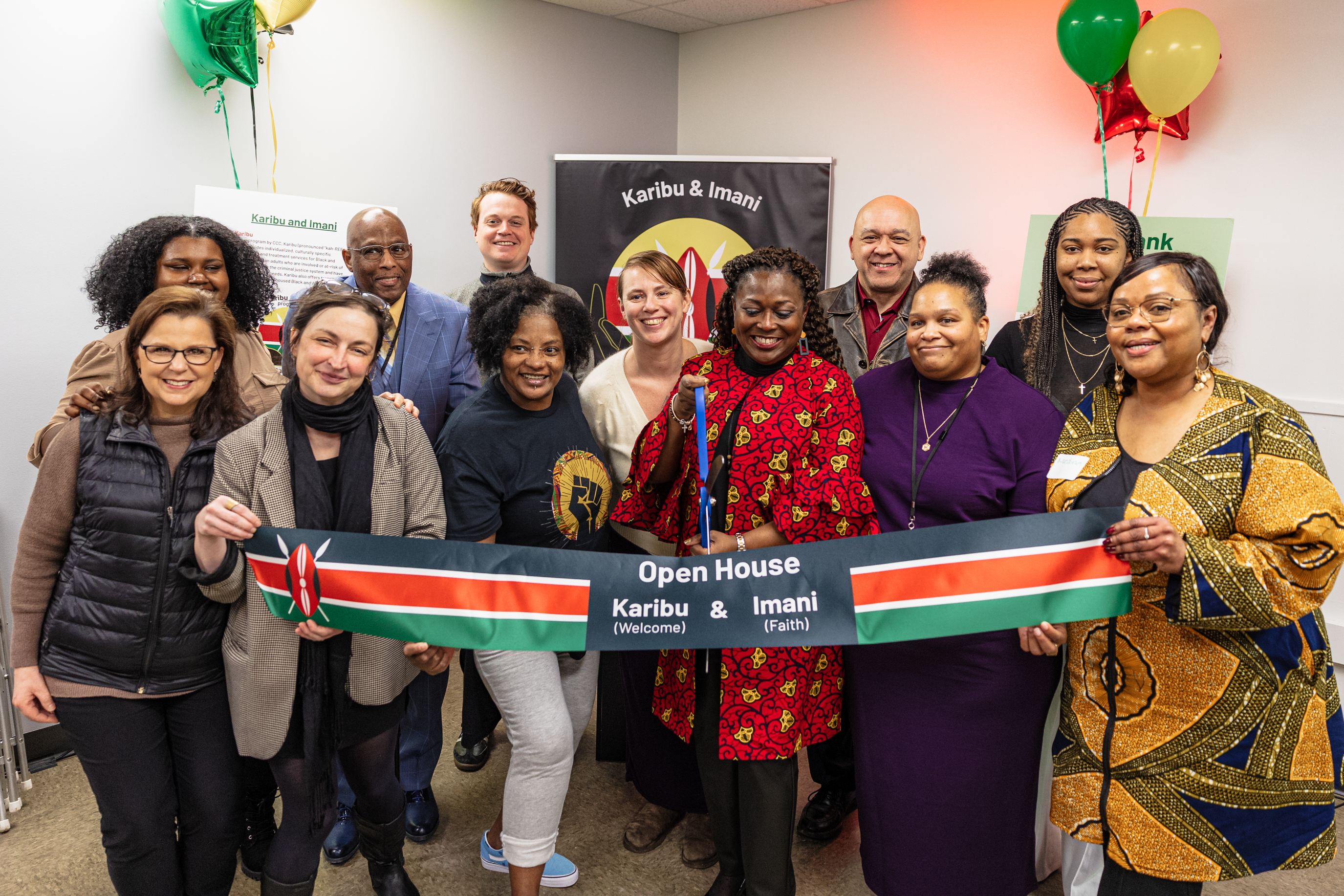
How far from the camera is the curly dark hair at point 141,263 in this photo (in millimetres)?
2432

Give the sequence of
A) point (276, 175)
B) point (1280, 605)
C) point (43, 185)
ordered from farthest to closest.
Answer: point (276, 175) < point (43, 185) < point (1280, 605)

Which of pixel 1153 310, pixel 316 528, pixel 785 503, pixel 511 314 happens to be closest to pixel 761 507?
pixel 785 503

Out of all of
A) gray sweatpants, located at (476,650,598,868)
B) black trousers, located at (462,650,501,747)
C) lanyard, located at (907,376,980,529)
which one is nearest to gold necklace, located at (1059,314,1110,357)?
lanyard, located at (907,376,980,529)

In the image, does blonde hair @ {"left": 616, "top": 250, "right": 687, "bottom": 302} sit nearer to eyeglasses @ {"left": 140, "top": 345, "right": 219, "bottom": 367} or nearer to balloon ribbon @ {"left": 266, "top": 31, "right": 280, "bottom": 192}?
eyeglasses @ {"left": 140, "top": 345, "right": 219, "bottom": 367}

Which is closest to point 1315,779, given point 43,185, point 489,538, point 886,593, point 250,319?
point 886,593

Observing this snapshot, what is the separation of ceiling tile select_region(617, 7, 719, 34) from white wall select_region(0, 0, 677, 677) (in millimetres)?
83

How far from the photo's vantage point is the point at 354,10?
4.17m

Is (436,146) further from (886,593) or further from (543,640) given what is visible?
(886,593)

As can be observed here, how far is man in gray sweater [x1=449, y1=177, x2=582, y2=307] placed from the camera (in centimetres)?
353

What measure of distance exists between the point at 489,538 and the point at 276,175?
2710mm

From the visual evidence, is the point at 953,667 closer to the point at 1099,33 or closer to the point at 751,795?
the point at 751,795

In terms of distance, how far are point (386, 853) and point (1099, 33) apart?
397cm

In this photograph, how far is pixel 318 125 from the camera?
4.12 meters

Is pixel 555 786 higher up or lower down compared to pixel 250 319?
lower down
